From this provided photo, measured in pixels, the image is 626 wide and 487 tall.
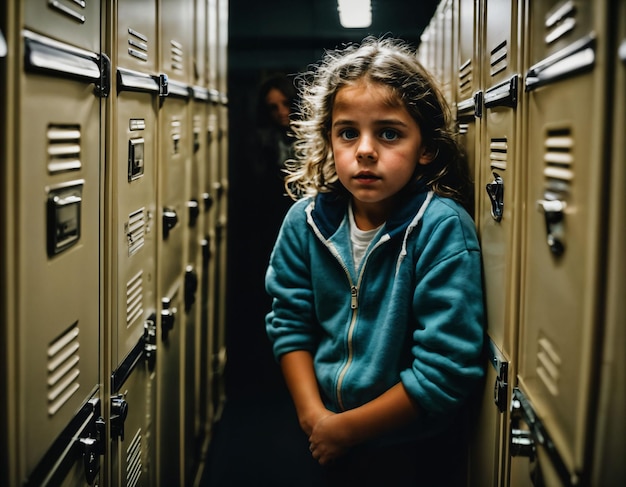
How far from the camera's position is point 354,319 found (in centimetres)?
177

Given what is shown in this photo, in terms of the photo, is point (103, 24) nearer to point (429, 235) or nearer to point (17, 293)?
point (17, 293)

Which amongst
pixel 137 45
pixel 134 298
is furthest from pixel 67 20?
pixel 134 298

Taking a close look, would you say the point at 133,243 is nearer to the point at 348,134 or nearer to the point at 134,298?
the point at 134,298

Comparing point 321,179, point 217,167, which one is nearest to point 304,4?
point 217,167

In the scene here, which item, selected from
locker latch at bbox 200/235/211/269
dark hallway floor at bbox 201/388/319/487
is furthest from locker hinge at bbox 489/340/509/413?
locker latch at bbox 200/235/211/269

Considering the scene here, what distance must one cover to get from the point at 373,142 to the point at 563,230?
754 millimetres

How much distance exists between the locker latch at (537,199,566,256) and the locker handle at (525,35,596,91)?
185mm

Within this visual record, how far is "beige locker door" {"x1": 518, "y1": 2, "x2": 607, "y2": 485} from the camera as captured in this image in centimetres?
91

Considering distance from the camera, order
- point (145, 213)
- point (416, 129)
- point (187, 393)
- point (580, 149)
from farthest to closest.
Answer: point (187, 393) < point (145, 213) < point (416, 129) < point (580, 149)

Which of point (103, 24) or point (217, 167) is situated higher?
point (103, 24)

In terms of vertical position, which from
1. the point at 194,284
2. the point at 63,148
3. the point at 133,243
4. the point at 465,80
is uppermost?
the point at 465,80

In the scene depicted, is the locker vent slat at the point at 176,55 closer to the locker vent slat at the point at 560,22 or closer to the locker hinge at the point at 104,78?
the locker hinge at the point at 104,78

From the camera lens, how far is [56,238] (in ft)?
3.93

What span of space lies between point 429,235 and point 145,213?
761 mm
